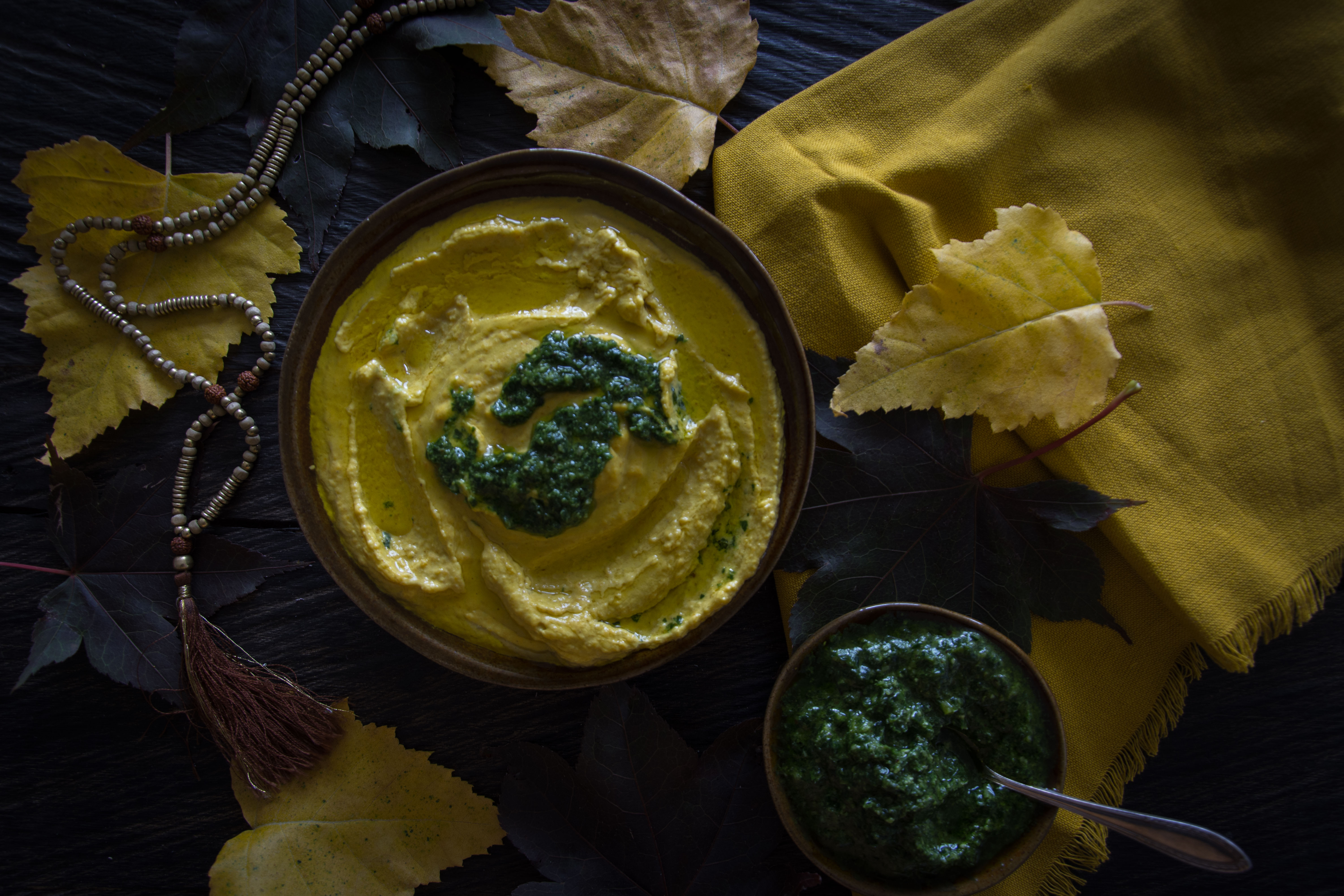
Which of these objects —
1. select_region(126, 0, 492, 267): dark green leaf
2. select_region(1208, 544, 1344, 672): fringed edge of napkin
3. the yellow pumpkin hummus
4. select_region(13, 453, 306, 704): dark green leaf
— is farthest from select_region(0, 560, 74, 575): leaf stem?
select_region(1208, 544, 1344, 672): fringed edge of napkin

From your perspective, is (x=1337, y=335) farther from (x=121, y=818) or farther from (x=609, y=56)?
(x=121, y=818)

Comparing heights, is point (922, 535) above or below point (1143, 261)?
below

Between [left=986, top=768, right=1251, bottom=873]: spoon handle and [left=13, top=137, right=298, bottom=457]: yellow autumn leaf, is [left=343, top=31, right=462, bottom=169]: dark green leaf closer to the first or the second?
[left=13, top=137, right=298, bottom=457]: yellow autumn leaf

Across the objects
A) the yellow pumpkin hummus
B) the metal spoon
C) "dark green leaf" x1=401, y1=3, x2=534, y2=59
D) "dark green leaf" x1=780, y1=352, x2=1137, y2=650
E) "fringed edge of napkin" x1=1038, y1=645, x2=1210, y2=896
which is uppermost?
"dark green leaf" x1=401, y1=3, x2=534, y2=59

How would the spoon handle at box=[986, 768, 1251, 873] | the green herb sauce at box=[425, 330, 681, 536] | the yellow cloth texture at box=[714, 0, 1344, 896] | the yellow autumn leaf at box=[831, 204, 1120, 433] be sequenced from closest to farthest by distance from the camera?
the spoon handle at box=[986, 768, 1251, 873] → the green herb sauce at box=[425, 330, 681, 536] → the yellow autumn leaf at box=[831, 204, 1120, 433] → the yellow cloth texture at box=[714, 0, 1344, 896]

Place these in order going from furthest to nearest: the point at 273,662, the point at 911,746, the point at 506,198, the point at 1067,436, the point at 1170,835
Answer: the point at 273,662
the point at 1067,436
the point at 506,198
the point at 911,746
the point at 1170,835

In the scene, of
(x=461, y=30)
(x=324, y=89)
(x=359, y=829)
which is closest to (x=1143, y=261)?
(x=461, y=30)

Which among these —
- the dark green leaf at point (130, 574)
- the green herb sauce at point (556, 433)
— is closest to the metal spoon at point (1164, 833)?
the green herb sauce at point (556, 433)

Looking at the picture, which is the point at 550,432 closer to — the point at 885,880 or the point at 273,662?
the point at 273,662
